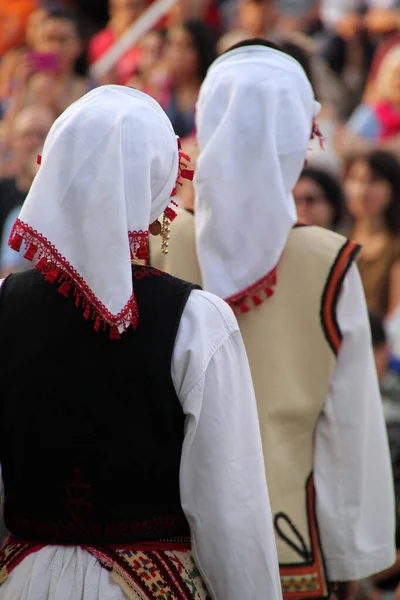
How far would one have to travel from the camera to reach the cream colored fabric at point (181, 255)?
3.09 meters

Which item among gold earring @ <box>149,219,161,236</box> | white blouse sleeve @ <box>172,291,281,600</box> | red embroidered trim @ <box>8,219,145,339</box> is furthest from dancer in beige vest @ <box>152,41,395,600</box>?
red embroidered trim @ <box>8,219,145,339</box>

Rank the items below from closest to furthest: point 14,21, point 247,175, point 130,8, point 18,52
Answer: point 247,175
point 130,8
point 18,52
point 14,21

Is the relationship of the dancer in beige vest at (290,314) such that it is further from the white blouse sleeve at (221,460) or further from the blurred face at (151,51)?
the blurred face at (151,51)

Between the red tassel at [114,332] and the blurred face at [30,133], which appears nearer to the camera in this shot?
the red tassel at [114,332]

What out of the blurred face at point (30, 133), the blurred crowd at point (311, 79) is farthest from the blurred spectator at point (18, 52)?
the blurred face at point (30, 133)

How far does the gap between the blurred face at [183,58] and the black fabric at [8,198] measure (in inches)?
55.3

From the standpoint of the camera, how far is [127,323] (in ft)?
7.43

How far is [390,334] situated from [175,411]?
3184 millimetres

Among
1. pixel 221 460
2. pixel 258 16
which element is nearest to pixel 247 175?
pixel 221 460

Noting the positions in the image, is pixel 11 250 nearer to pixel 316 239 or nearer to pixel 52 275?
pixel 316 239

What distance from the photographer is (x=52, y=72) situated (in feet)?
25.6

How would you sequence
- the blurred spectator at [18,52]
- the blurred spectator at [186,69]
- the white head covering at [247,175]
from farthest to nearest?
the blurred spectator at [18,52] → the blurred spectator at [186,69] → the white head covering at [247,175]

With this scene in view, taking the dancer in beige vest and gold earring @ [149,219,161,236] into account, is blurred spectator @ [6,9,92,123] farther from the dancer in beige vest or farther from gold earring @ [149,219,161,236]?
gold earring @ [149,219,161,236]

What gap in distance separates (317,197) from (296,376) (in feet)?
6.53
